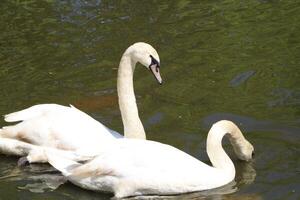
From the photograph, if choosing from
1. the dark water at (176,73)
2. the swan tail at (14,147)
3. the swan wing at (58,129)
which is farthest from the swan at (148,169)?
the swan tail at (14,147)

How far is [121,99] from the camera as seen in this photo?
861 cm

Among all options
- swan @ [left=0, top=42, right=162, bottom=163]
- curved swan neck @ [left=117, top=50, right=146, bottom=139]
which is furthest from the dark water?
curved swan neck @ [left=117, top=50, right=146, bottom=139]

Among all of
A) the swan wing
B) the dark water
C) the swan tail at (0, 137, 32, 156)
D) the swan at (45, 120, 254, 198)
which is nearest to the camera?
the swan at (45, 120, 254, 198)

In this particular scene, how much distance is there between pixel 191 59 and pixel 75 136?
144 inches

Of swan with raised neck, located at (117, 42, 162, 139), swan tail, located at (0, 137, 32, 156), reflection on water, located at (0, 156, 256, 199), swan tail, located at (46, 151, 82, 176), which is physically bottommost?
reflection on water, located at (0, 156, 256, 199)

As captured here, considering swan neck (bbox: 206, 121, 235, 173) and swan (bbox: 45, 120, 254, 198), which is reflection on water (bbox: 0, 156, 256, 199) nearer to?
swan (bbox: 45, 120, 254, 198)

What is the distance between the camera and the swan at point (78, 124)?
27.3 feet

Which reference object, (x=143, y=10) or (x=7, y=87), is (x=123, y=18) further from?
(x=7, y=87)

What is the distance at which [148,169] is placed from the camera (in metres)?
7.45

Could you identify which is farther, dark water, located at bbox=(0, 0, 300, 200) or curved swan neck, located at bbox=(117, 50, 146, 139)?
curved swan neck, located at bbox=(117, 50, 146, 139)

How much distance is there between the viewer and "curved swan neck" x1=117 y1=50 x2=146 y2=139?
28.0ft

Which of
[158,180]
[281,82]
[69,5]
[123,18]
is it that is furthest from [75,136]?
[69,5]

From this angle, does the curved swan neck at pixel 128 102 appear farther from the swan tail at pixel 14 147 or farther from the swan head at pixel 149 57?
the swan tail at pixel 14 147

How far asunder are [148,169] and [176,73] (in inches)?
150
